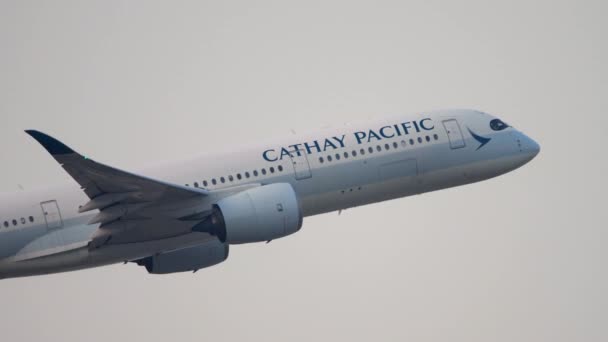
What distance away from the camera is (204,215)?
177 feet

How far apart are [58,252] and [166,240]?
400 cm

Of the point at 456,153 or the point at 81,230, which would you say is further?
the point at 456,153

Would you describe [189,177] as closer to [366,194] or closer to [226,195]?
[226,195]

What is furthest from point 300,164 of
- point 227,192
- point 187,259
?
point 187,259

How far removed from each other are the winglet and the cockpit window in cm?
1889

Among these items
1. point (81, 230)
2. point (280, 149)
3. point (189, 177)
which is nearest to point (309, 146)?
point (280, 149)

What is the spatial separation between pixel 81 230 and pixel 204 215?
4580 millimetres

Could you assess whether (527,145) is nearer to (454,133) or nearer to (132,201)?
(454,133)

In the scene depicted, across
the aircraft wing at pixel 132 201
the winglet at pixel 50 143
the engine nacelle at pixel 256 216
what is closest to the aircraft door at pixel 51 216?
the aircraft wing at pixel 132 201

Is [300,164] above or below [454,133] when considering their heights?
above

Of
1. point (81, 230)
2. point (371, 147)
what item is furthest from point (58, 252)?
point (371, 147)

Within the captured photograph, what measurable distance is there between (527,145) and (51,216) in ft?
64.6

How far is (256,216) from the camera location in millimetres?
52969

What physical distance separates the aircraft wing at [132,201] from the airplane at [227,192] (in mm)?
37
